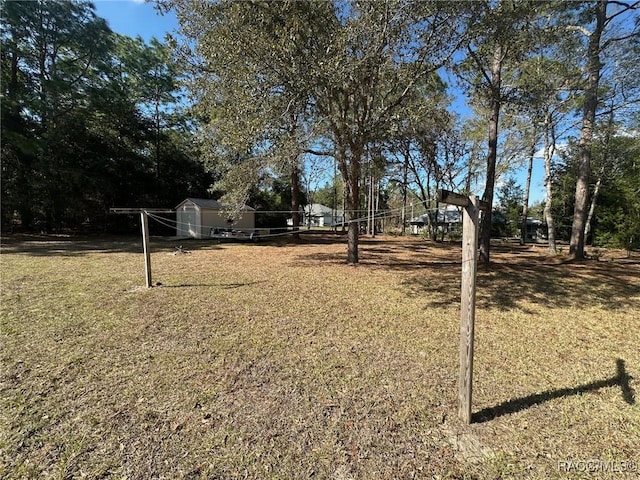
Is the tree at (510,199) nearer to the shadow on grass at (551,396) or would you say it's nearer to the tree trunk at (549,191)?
the tree trunk at (549,191)

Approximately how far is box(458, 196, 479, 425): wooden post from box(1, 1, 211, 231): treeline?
12526mm

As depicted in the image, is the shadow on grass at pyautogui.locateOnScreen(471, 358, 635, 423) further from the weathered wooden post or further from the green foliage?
the green foliage

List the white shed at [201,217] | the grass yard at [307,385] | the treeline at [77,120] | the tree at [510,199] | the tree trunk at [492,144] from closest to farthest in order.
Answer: the grass yard at [307,385] → the tree trunk at [492,144] → the treeline at [77,120] → the white shed at [201,217] → the tree at [510,199]

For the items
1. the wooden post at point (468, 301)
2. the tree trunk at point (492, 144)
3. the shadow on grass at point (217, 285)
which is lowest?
the shadow on grass at point (217, 285)

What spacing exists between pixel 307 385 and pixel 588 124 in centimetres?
1035

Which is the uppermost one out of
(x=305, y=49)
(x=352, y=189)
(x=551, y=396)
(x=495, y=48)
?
(x=495, y=48)

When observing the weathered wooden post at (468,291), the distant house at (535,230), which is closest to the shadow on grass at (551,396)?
the weathered wooden post at (468,291)

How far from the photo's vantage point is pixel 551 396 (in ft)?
8.00

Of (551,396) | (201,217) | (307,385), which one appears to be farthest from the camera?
(201,217)

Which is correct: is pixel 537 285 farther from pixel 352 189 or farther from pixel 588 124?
pixel 588 124

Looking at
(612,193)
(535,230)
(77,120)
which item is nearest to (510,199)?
(535,230)

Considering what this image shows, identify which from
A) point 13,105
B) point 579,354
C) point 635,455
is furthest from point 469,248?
point 13,105

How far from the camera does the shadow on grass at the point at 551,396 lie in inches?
87.3

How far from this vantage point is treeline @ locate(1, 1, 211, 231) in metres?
12.8
